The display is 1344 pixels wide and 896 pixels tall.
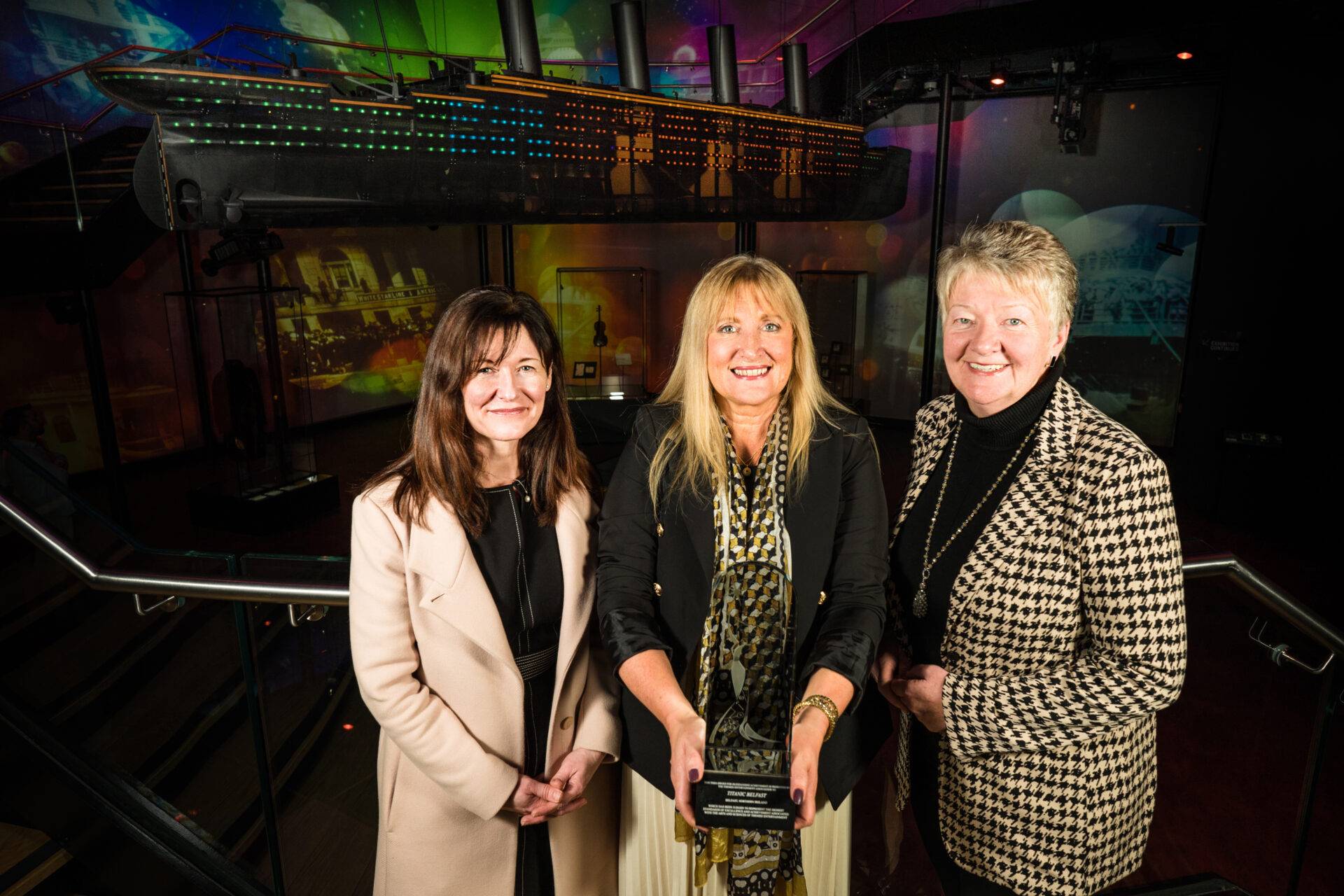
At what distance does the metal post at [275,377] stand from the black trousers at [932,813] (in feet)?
23.3

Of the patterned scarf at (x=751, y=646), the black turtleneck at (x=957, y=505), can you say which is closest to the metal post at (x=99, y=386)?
the patterned scarf at (x=751, y=646)

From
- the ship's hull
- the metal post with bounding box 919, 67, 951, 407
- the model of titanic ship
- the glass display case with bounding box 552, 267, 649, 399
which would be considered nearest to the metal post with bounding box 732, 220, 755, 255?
the model of titanic ship

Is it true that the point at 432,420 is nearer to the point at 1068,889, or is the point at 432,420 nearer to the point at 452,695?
the point at 452,695

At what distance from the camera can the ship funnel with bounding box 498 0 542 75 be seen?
6.27 meters

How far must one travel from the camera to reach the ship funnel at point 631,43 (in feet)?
23.8

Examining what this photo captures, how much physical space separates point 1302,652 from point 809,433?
159 centimetres

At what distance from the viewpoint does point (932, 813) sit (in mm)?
1703

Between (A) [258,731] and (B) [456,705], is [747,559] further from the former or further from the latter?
(A) [258,731]

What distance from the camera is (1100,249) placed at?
9.57 metres

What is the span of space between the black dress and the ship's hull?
4592 millimetres

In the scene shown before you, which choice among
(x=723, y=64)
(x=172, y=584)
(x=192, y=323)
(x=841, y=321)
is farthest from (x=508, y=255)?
(x=172, y=584)

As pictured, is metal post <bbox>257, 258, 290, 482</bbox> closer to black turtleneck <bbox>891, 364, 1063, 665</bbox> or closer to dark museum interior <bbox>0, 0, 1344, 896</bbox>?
dark museum interior <bbox>0, 0, 1344, 896</bbox>

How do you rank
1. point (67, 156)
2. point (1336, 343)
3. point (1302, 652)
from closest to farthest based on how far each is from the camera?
point (1302, 652) < point (1336, 343) < point (67, 156)

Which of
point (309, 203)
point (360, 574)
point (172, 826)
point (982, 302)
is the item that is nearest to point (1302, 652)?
point (982, 302)
